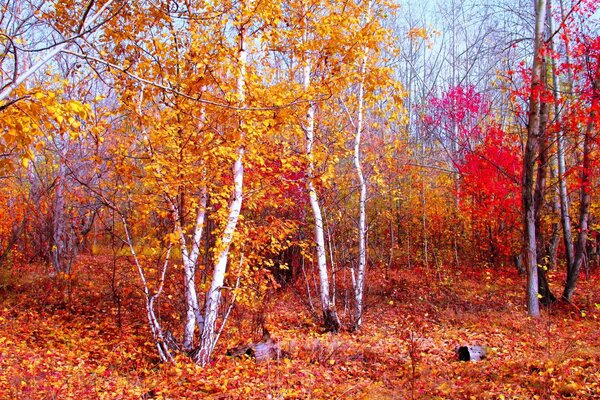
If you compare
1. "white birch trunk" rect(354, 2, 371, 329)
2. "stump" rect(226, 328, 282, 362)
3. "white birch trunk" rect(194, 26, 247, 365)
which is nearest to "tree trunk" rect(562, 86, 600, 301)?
"white birch trunk" rect(354, 2, 371, 329)

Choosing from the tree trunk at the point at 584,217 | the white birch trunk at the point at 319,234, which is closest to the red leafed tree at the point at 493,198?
the tree trunk at the point at 584,217

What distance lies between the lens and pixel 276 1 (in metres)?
6.19

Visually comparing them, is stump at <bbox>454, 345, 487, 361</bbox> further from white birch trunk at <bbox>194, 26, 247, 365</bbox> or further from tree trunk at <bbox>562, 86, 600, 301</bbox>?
white birch trunk at <bbox>194, 26, 247, 365</bbox>

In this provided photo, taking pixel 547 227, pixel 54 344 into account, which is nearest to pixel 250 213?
pixel 54 344

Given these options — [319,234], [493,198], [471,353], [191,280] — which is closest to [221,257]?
→ [191,280]

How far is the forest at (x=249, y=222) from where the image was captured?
4.98 meters

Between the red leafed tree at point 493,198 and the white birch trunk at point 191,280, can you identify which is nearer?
the white birch trunk at point 191,280

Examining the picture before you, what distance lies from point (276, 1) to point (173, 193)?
310cm

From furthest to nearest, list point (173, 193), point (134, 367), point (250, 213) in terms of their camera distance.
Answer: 1. point (250, 213)
2. point (134, 367)
3. point (173, 193)

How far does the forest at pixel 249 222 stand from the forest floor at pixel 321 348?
0.05 meters

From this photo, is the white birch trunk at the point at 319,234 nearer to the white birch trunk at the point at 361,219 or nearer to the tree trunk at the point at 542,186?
the white birch trunk at the point at 361,219

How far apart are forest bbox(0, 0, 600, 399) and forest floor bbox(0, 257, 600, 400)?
0.16 ft

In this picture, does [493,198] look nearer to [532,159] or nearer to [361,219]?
[532,159]

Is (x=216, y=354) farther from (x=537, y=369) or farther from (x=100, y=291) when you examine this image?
(x=100, y=291)
